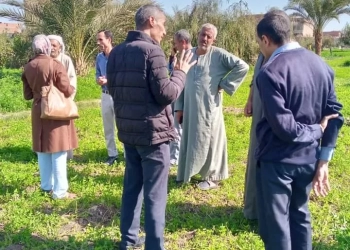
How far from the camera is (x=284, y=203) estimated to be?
2.61 metres

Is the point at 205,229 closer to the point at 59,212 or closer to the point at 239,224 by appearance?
the point at 239,224

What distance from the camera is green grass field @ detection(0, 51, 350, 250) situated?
3574mm

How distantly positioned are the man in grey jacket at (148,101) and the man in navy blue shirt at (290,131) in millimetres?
721

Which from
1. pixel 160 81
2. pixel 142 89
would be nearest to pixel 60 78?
pixel 142 89

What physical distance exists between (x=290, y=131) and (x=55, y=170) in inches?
110

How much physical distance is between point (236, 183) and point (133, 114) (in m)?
2.36

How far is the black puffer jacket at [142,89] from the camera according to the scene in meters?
2.92

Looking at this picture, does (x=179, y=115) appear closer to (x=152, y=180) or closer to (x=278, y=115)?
(x=152, y=180)

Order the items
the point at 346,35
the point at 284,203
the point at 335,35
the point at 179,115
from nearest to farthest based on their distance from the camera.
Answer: the point at 284,203
the point at 179,115
the point at 346,35
the point at 335,35

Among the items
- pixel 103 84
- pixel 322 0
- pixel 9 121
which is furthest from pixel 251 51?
pixel 103 84

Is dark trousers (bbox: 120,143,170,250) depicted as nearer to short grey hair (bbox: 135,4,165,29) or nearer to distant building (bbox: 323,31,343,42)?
short grey hair (bbox: 135,4,165,29)

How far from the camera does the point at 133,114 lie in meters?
3.03

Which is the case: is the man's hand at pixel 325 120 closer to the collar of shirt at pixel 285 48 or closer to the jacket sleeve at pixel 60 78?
the collar of shirt at pixel 285 48

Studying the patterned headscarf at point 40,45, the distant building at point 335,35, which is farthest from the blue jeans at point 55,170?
the distant building at point 335,35
